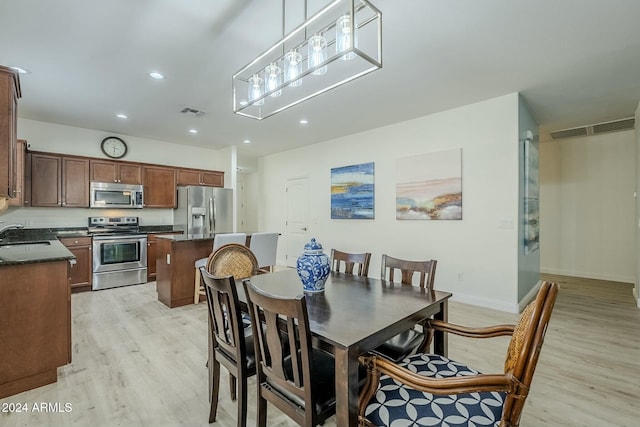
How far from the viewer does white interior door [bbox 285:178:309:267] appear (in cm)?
639

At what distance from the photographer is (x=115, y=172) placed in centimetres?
529

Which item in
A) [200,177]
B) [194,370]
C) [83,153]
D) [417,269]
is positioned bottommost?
[194,370]

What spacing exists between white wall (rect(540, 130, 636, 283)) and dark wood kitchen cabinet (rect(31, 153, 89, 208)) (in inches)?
337

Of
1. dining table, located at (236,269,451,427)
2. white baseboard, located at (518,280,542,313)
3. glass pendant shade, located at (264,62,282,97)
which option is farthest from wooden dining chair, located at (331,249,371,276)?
white baseboard, located at (518,280,542,313)

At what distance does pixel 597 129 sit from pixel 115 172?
8.26m

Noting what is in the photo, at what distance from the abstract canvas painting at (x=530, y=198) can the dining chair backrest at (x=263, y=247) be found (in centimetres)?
349

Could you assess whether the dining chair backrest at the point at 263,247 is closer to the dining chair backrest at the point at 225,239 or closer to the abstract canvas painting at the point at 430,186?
Result: the dining chair backrest at the point at 225,239

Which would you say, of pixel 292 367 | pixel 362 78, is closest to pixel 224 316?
pixel 292 367

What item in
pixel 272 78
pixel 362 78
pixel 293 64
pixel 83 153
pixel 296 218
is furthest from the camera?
pixel 296 218

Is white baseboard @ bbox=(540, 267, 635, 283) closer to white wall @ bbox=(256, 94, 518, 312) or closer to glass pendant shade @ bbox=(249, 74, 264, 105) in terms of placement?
white wall @ bbox=(256, 94, 518, 312)

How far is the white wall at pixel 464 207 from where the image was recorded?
3.71 meters

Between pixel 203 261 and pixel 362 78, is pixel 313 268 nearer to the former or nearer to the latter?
pixel 362 78

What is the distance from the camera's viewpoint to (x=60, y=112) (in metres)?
4.32

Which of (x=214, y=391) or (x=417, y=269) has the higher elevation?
(x=417, y=269)
